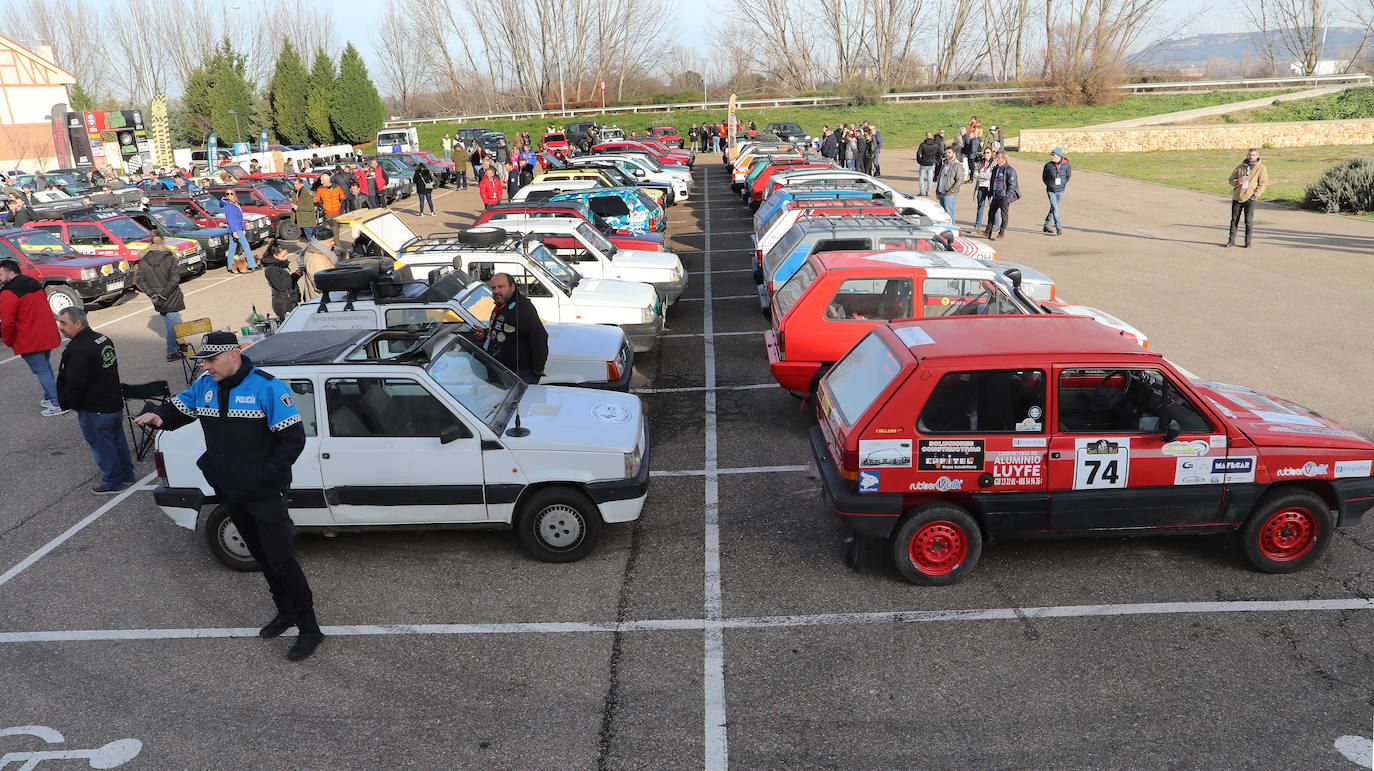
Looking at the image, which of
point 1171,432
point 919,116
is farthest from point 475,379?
point 919,116

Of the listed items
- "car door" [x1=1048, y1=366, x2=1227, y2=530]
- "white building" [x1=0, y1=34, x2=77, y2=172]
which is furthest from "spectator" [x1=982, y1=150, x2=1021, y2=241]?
"white building" [x1=0, y1=34, x2=77, y2=172]

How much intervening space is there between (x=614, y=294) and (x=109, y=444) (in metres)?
5.60

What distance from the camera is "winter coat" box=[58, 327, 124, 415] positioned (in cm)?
755

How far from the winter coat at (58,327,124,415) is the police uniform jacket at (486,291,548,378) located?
333 centimetres

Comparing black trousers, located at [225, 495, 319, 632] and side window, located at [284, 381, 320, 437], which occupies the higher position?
side window, located at [284, 381, 320, 437]

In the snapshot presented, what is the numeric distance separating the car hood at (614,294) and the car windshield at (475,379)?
3.83m

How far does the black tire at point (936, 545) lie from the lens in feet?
18.6

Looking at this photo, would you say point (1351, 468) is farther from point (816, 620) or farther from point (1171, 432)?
point (816, 620)

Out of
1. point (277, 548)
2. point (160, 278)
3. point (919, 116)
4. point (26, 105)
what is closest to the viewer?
point (277, 548)

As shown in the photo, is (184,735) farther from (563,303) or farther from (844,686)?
(563,303)

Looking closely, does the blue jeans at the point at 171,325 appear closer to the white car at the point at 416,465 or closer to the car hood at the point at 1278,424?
the white car at the point at 416,465

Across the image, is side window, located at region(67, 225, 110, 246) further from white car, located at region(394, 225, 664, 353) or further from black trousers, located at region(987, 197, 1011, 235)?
black trousers, located at region(987, 197, 1011, 235)

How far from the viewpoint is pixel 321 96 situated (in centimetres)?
6191

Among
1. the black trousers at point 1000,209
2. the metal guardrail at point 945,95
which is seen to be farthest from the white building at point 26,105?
the black trousers at point 1000,209
